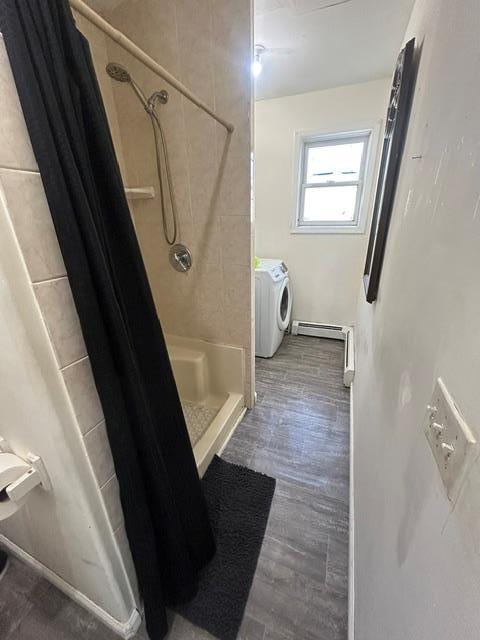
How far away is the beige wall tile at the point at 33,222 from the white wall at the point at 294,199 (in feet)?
8.53

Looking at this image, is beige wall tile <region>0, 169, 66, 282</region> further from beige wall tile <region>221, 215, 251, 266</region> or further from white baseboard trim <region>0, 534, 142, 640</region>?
white baseboard trim <region>0, 534, 142, 640</region>

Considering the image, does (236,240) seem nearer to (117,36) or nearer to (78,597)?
(117,36)

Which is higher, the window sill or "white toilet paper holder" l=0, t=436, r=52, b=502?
the window sill

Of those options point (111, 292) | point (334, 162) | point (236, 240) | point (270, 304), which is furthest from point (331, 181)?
point (111, 292)

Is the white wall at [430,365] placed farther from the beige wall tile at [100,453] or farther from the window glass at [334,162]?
the window glass at [334,162]

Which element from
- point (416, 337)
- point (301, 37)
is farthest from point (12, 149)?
point (301, 37)

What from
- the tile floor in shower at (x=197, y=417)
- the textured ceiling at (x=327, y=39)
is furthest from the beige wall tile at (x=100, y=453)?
the textured ceiling at (x=327, y=39)

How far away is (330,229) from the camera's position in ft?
8.91

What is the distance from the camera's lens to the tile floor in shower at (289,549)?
3.19 ft

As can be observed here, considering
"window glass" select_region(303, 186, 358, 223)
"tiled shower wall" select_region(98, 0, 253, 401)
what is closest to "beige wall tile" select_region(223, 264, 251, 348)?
"tiled shower wall" select_region(98, 0, 253, 401)

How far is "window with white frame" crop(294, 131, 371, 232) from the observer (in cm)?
252

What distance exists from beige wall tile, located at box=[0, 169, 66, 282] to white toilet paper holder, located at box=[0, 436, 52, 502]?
568 millimetres

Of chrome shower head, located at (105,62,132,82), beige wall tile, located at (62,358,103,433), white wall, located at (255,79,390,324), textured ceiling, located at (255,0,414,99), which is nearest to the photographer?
beige wall tile, located at (62,358,103,433)

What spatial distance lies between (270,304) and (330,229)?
3.46 feet
